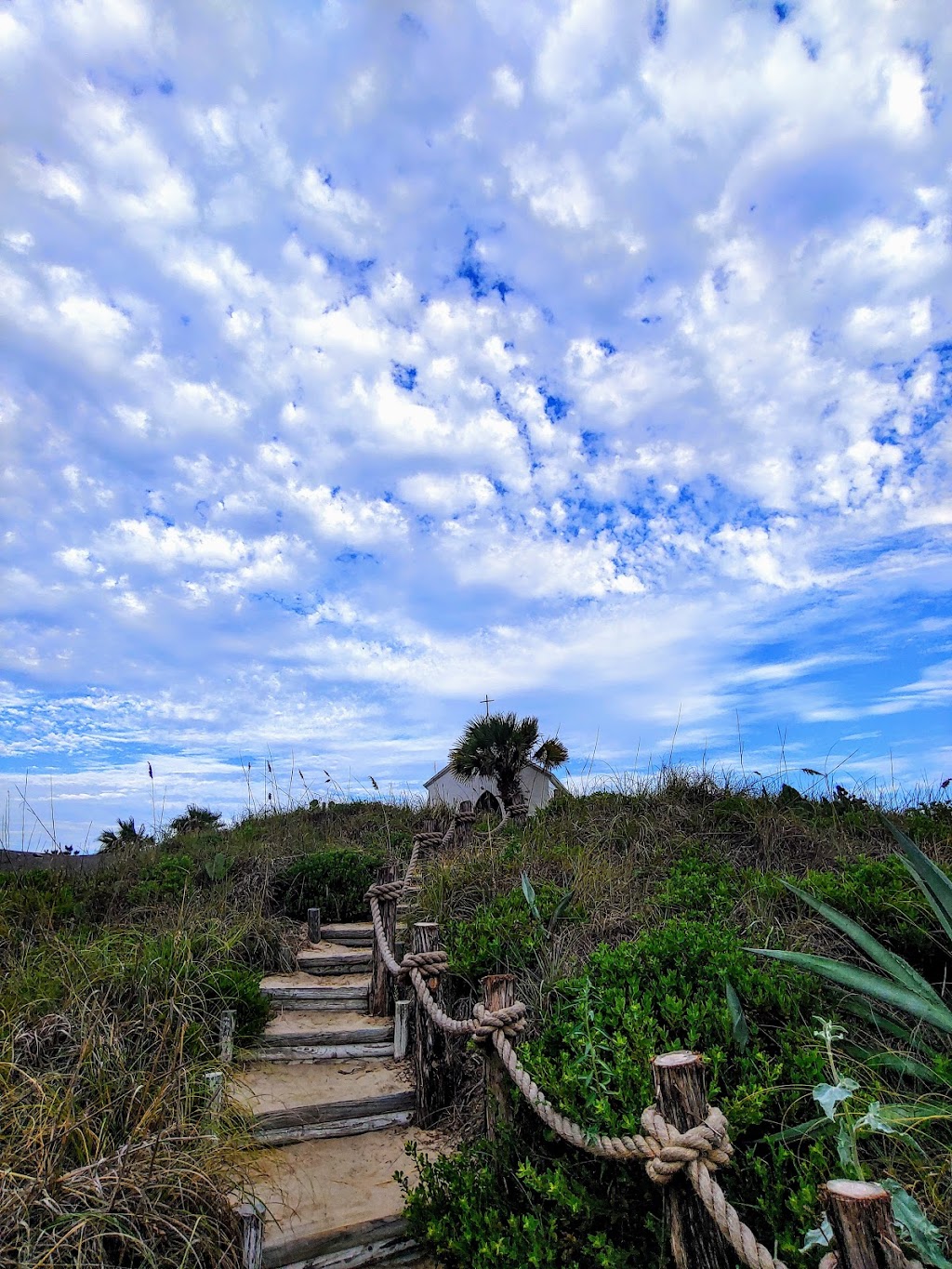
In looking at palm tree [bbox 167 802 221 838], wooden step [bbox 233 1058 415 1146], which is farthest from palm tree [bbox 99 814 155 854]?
wooden step [bbox 233 1058 415 1146]

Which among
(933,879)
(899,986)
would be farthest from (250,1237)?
(933,879)

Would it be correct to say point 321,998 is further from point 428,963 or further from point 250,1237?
point 250,1237

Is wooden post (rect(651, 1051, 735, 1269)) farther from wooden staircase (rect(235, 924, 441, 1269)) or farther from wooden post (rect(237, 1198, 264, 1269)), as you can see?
wooden staircase (rect(235, 924, 441, 1269))

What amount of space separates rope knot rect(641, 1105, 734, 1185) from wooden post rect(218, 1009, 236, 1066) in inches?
152

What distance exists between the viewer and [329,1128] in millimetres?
4984

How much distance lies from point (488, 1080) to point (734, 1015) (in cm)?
137

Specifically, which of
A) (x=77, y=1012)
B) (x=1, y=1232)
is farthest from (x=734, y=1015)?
(x=77, y=1012)

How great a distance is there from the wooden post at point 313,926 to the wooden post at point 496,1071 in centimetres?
535

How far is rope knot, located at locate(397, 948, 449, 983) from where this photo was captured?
5324 millimetres

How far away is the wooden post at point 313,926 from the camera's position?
8797mm

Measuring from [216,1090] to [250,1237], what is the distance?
853 mm

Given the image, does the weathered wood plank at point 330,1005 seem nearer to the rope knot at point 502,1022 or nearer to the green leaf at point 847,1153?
the rope knot at point 502,1022

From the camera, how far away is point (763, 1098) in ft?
9.82

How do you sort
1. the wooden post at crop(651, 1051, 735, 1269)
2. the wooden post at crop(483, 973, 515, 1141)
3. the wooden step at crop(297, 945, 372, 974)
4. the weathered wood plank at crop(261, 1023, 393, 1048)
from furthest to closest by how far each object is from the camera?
the wooden step at crop(297, 945, 372, 974)
the weathered wood plank at crop(261, 1023, 393, 1048)
the wooden post at crop(483, 973, 515, 1141)
the wooden post at crop(651, 1051, 735, 1269)
